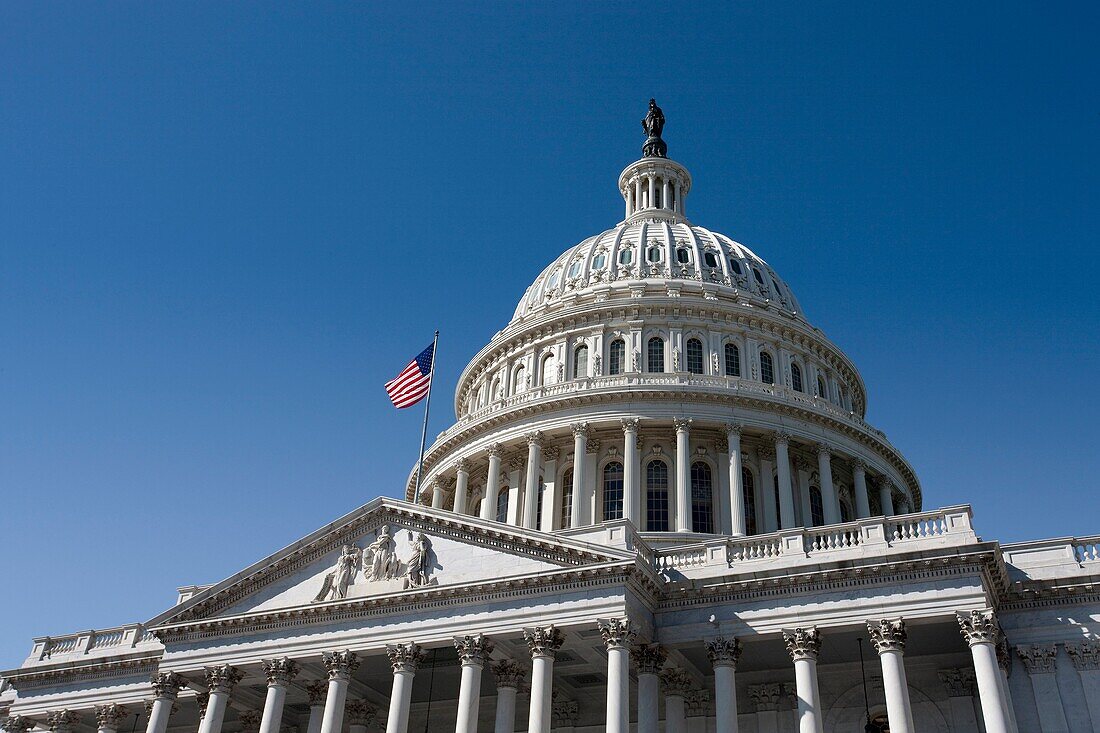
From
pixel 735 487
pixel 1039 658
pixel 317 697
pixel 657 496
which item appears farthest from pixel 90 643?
pixel 1039 658

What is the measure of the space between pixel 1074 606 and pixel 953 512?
556 cm

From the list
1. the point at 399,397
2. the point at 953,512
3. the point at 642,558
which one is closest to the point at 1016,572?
the point at 953,512

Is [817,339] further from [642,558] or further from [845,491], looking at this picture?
[642,558]

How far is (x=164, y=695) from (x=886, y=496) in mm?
40224

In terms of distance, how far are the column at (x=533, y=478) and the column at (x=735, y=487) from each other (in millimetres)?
10406

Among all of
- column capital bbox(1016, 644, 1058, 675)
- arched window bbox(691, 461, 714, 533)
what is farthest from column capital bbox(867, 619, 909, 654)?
arched window bbox(691, 461, 714, 533)

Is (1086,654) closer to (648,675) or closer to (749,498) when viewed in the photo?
(648,675)

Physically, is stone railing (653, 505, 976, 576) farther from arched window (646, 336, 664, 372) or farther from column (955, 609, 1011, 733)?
arched window (646, 336, 664, 372)

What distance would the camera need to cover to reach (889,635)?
3064 cm

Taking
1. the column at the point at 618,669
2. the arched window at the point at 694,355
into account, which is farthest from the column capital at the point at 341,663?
the arched window at the point at 694,355

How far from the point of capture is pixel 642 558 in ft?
110

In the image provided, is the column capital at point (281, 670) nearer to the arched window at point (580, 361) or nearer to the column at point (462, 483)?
the column at point (462, 483)

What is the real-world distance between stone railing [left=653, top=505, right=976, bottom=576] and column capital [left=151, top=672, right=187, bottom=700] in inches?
744

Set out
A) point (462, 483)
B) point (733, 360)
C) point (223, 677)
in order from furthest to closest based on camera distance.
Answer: point (733, 360) < point (462, 483) < point (223, 677)
